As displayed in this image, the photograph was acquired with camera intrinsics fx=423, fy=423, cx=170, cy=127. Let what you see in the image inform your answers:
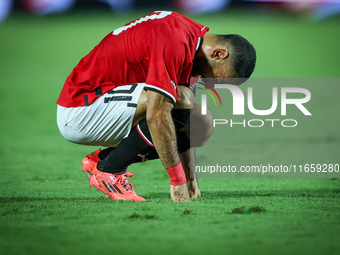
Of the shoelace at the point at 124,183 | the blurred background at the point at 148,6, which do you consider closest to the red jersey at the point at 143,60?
the shoelace at the point at 124,183

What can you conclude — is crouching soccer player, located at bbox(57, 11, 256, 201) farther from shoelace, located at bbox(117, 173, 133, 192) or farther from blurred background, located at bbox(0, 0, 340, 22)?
blurred background, located at bbox(0, 0, 340, 22)

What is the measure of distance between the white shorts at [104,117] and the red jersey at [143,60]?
37 mm

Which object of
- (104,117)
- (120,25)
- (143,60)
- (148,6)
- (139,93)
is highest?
(148,6)

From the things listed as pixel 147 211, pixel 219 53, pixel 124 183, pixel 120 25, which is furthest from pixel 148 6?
pixel 147 211

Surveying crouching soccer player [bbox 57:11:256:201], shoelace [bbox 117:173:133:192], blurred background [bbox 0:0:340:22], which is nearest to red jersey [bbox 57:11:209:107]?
crouching soccer player [bbox 57:11:256:201]

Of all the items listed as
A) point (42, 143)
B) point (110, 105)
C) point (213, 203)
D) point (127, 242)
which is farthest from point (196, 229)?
point (42, 143)

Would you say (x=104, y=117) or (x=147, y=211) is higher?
(x=104, y=117)

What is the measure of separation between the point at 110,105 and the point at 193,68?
42 cm

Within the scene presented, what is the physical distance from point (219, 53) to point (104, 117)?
1.94ft

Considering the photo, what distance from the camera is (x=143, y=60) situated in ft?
6.04

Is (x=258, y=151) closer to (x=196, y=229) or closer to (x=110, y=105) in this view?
(x=110, y=105)

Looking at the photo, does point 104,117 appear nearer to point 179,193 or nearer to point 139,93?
point 139,93

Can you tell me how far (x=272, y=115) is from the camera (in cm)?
550

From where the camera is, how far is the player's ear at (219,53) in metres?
1.85
